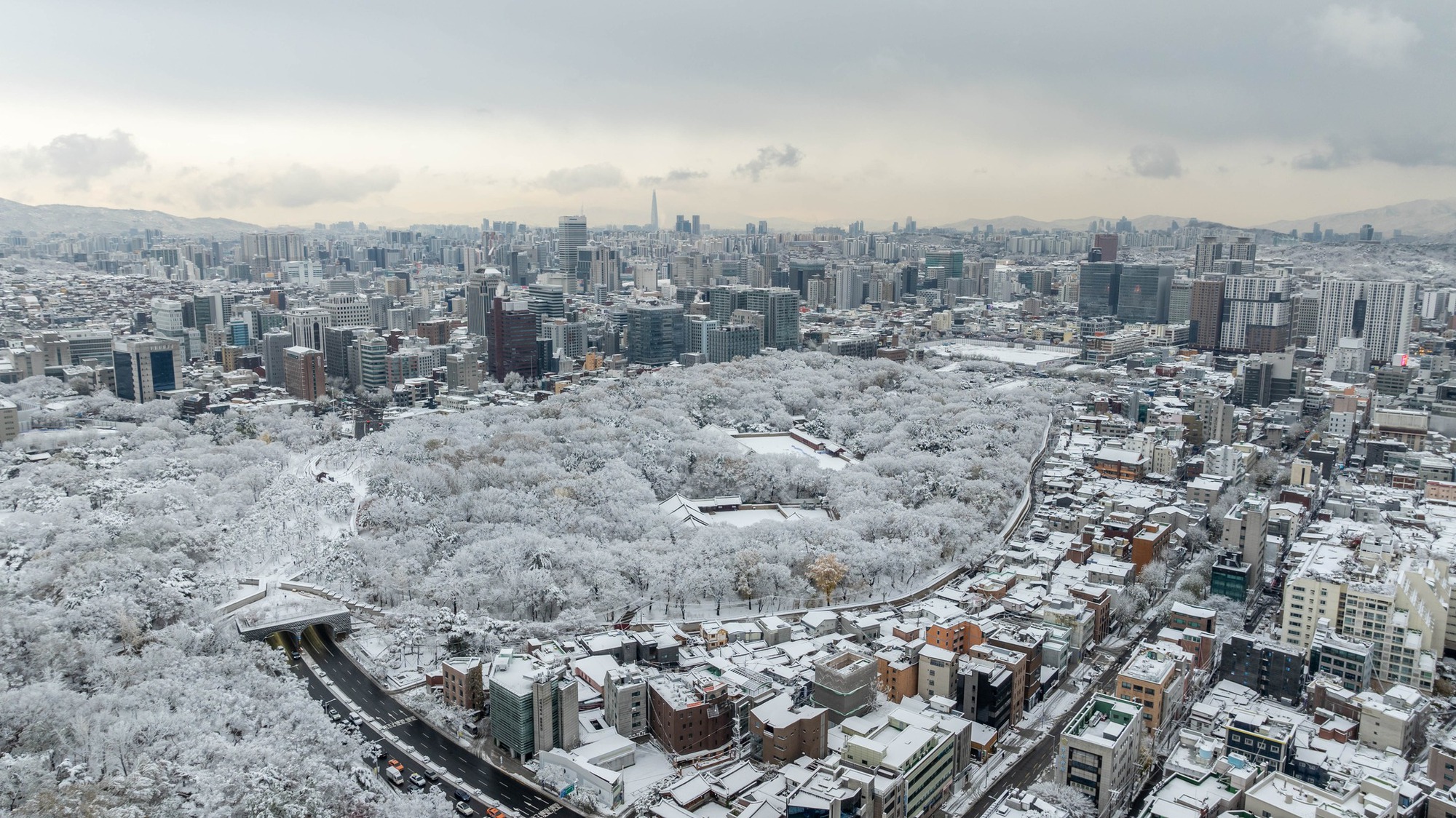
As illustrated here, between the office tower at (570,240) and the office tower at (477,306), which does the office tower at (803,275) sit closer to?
the office tower at (570,240)

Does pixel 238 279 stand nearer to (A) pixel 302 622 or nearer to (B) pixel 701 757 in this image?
(A) pixel 302 622

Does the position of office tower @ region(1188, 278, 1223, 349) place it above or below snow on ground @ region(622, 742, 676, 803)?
above

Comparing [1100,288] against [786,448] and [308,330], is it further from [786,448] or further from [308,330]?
[308,330]

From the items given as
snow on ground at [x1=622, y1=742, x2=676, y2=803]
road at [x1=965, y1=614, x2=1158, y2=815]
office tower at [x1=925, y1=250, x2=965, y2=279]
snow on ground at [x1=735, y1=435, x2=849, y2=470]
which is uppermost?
office tower at [x1=925, y1=250, x2=965, y2=279]

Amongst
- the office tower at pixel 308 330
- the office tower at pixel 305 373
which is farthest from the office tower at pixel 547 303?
the office tower at pixel 305 373

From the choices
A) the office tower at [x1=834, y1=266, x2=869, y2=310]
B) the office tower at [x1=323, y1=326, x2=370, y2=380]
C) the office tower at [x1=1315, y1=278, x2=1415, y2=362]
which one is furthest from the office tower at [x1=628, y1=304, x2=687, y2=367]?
the office tower at [x1=1315, y1=278, x2=1415, y2=362]

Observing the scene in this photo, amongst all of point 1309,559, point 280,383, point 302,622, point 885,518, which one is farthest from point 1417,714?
point 280,383

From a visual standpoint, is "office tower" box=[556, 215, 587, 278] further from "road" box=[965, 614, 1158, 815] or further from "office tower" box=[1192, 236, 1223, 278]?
"road" box=[965, 614, 1158, 815]

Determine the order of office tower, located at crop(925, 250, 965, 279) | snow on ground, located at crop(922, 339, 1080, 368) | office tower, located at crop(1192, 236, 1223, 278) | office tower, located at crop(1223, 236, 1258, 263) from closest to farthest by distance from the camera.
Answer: snow on ground, located at crop(922, 339, 1080, 368) → office tower, located at crop(1192, 236, 1223, 278) → office tower, located at crop(1223, 236, 1258, 263) → office tower, located at crop(925, 250, 965, 279)
